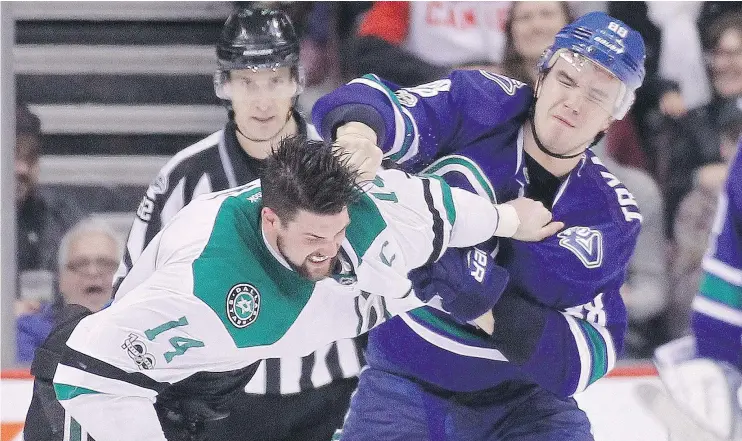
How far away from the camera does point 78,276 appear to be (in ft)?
11.9

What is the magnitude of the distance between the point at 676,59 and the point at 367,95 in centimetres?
194

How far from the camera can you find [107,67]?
4055 millimetres

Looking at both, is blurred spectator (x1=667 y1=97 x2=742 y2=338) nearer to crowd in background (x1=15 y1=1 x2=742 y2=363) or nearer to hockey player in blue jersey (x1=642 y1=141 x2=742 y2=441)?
crowd in background (x1=15 y1=1 x2=742 y2=363)

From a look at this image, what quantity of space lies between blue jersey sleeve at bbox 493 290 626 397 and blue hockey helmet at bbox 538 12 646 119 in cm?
39

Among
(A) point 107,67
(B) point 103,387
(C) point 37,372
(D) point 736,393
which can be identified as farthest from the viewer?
(A) point 107,67

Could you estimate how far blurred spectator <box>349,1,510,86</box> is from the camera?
12.0 ft

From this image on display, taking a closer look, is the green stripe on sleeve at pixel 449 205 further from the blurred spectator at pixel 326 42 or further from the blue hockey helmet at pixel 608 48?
the blurred spectator at pixel 326 42

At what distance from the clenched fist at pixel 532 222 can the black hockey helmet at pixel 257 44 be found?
2.90ft

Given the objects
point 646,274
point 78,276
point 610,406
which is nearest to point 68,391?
point 610,406

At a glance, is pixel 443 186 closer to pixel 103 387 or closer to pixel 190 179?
pixel 103 387

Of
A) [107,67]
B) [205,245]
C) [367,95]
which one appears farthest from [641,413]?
[107,67]

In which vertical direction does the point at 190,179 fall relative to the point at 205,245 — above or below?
below

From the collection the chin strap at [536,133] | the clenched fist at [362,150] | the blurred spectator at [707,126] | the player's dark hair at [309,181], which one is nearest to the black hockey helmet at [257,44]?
the chin strap at [536,133]

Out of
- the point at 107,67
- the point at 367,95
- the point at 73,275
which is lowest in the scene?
the point at 73,275
